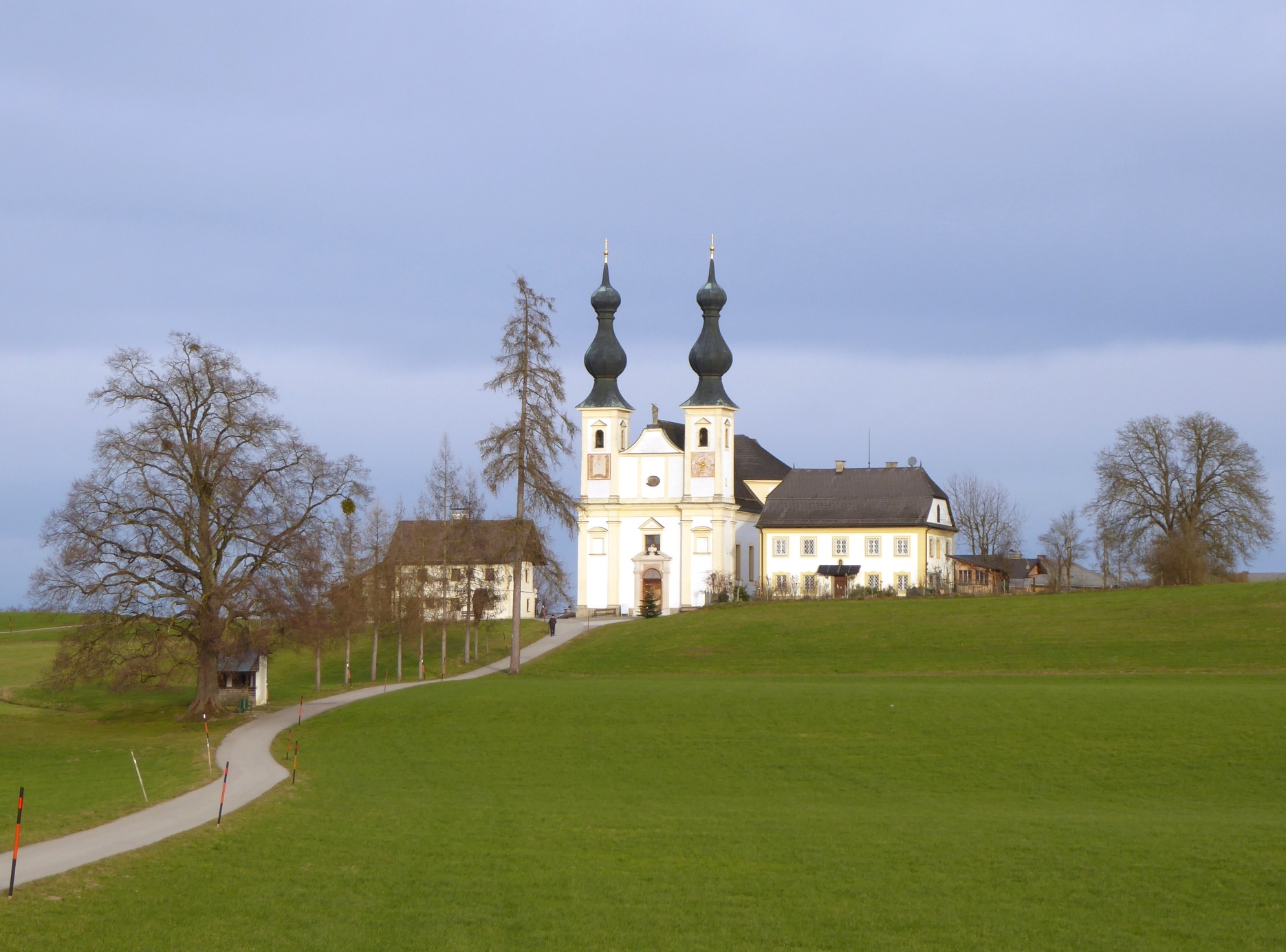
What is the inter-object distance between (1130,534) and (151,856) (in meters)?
63.5

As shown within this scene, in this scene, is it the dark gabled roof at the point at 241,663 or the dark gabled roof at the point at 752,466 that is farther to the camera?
the dark gabled roof at the point at 752,466

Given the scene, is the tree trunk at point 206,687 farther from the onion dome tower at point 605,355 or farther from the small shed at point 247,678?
the onion dome tower at point 605,355

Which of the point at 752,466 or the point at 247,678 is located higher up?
the point at 752,466

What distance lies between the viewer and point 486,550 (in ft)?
182

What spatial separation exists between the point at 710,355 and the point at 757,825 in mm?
52445

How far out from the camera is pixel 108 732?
36.7 meters

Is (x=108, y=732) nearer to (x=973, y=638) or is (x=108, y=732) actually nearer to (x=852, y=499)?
(x=973, y=638)

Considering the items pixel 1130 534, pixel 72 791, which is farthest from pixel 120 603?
pixel 1130 534

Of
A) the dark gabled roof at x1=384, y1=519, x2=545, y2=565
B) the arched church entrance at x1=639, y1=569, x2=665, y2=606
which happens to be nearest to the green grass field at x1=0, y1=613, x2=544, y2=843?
the dark gabled roof at x1=384, y1=519, x2=545, y2=565

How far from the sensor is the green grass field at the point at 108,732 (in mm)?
23391

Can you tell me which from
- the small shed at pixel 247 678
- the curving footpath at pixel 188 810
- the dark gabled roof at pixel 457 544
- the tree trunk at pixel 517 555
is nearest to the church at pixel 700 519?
the dark gabled roof at pixel 457 544

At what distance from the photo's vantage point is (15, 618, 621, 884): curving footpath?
57.6 ft

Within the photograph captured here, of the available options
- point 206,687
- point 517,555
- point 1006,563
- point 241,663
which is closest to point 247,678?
point 241,663

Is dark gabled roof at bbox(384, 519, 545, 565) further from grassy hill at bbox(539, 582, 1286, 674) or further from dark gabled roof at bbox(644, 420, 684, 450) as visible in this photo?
dark gabled roof at bbox(644, 420, 684, 450)
